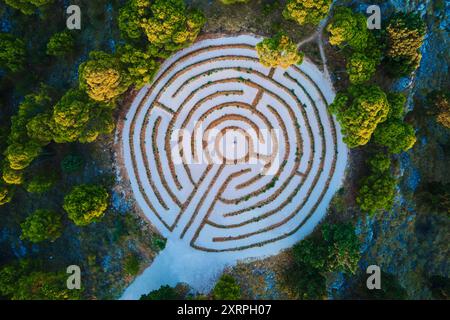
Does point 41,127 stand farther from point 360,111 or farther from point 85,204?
point 360,111

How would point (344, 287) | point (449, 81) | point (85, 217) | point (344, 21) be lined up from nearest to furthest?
point (344, 21) < point (85, 217) < point (344, 287) < point (449, 81)

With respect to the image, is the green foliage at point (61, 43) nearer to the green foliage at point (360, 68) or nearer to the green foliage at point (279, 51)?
the green foliage at point (279, 51)

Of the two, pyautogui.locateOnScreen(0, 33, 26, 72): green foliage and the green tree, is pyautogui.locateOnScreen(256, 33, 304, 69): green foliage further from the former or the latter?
pyautogui.locateOnScreen(0, 33, 26, 72): green foliage

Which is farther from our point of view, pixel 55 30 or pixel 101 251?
pixel 55 30

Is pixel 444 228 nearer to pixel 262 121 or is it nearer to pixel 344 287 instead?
pixel 344 287

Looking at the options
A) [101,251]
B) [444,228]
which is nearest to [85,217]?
[101,251]

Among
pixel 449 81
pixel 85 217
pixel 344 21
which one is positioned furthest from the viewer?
pixel 449 81
